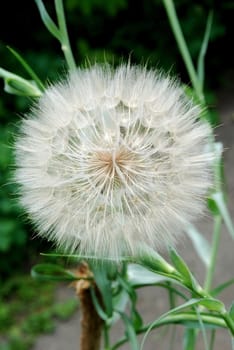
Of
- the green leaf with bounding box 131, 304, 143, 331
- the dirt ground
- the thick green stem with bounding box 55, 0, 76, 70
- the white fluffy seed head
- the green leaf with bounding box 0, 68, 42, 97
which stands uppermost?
the thick green stem with bounding box 55, 0, 76, 70

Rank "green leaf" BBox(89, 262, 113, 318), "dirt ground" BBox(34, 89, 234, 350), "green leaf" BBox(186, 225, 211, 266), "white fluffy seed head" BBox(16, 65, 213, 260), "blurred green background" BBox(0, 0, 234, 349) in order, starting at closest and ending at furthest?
1. "white fluffy seed head" BBox(16, 65, 213, 260)
2. "green leaf" BBox(89, 262, 113, 318)
3. "green leaf" BBox(186, 225, 211, 266)
4. "dirt ground" BBox(34, 89, 234, 350)
5. "blurred green background" BBox(0, 0, 234, 349)

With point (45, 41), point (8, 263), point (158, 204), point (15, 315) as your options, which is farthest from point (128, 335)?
point (45, 41)

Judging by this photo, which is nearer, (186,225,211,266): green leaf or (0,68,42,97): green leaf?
(0,68,42,97): green leaf

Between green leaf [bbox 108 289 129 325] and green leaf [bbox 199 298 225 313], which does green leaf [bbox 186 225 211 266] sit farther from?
green leaf [bbox 199 298 225 313]

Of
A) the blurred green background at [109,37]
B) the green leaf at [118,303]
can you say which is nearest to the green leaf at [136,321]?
the green leaf at [118,303]

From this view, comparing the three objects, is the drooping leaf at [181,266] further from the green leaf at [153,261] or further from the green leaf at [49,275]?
the green leaf at [49,275]

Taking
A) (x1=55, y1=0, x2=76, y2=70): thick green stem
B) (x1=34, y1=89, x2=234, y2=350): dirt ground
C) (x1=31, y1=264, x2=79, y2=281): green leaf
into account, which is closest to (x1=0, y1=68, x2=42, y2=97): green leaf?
(x1=55, y1=0, x2=76, y2=70): thick green stem
